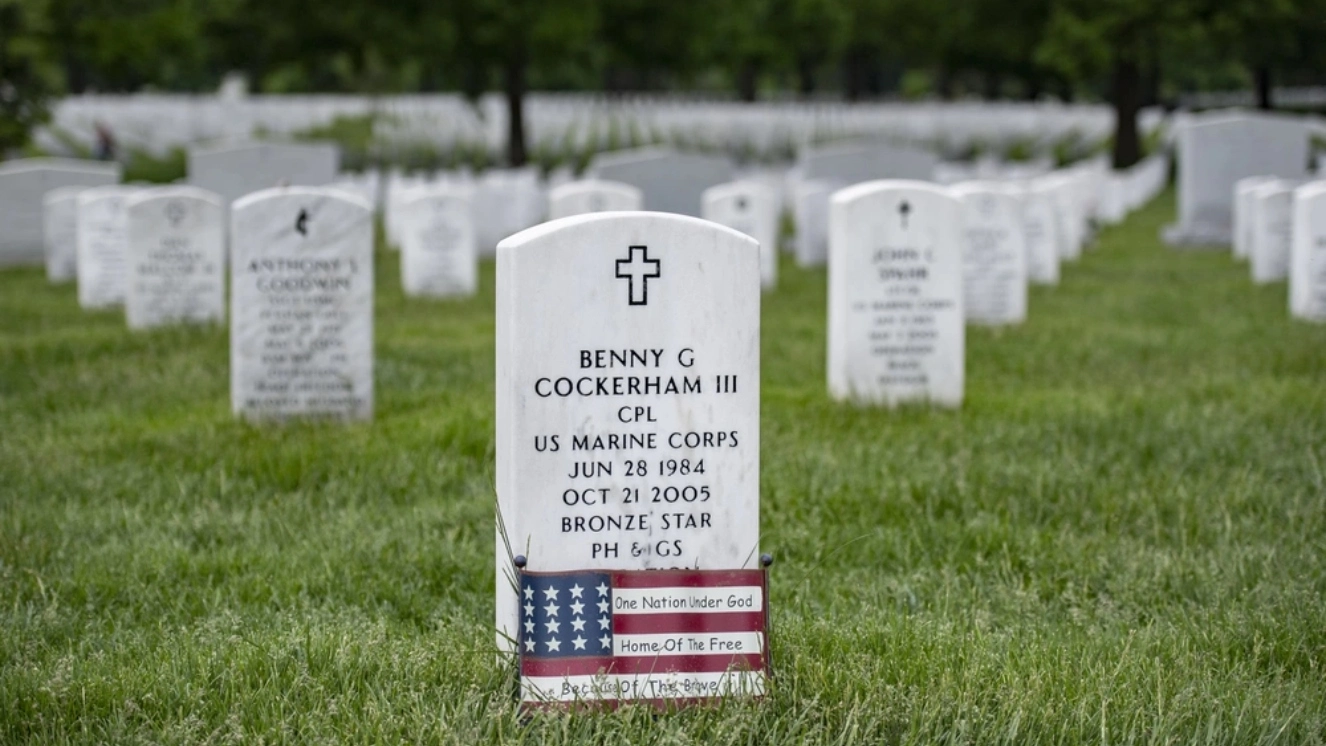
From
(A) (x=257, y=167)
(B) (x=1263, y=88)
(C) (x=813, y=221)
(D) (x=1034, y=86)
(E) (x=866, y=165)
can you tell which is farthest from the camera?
(D) (x=1034, y=86)

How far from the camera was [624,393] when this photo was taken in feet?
12.6

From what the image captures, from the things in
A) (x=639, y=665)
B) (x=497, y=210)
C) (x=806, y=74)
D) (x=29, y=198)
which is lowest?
(x=639, y=665)

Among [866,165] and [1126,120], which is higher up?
[1126,120]

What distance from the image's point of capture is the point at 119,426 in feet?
25.3

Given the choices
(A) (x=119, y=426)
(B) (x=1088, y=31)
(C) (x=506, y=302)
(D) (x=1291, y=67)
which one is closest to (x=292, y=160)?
(A) (x=119, y=426)

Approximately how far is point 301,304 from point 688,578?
448 cm

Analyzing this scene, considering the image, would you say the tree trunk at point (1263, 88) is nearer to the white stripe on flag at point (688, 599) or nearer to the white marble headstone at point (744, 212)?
the white marble headstone at point (744, 212)

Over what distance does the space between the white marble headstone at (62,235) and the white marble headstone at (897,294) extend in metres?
9.99

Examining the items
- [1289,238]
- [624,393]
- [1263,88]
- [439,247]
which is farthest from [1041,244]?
[1263,88]

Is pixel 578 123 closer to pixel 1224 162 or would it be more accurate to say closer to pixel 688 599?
pixel 1224 162

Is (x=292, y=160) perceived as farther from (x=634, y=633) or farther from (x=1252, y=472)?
(x=634, y=633)

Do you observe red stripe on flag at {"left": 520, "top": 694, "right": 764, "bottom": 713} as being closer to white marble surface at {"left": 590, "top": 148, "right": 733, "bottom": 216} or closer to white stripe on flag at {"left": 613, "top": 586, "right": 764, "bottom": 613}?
white stripe on flag at {"left": 613, "top": 586, "right": 764, "bottom": 613}

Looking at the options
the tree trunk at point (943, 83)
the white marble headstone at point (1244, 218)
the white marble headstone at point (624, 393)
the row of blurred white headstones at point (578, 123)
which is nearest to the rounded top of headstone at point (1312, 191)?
the white marble headstone at point (1244, 218)

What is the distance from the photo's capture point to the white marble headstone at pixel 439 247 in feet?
47.3
